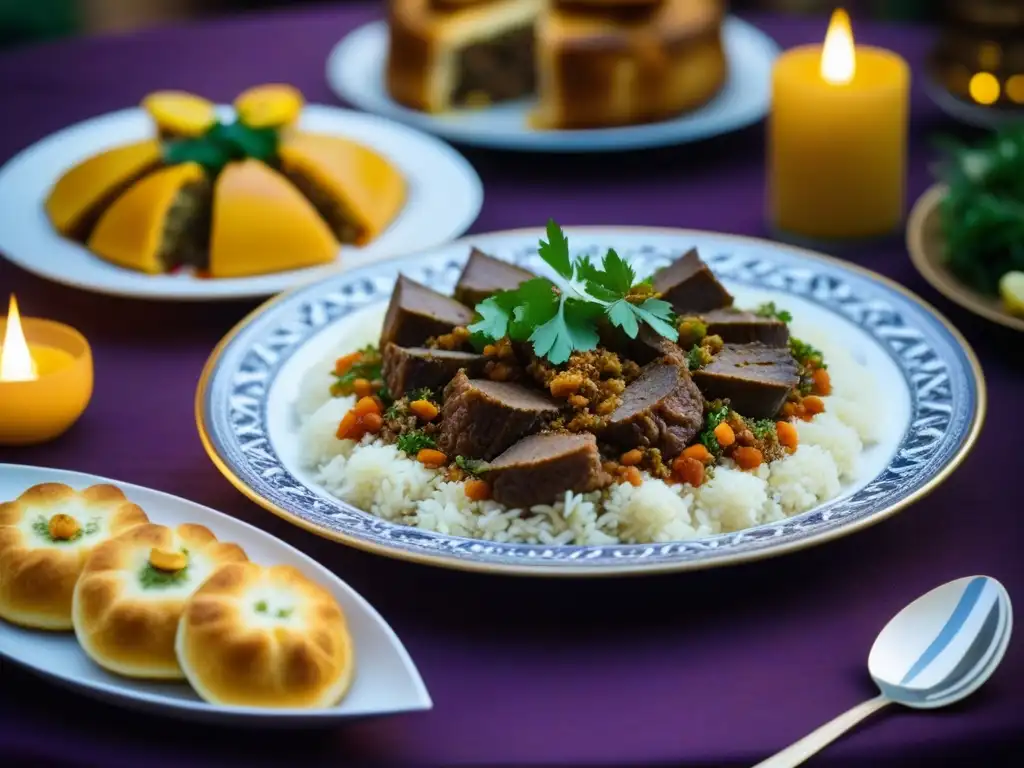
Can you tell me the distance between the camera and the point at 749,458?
8.87 feet

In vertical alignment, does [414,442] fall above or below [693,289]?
below

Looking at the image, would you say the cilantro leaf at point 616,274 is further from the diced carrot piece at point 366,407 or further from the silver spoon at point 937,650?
the silver spoon at point 937,650

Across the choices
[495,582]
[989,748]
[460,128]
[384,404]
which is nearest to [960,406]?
[989,748]

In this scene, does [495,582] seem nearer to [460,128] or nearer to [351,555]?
[351,555]

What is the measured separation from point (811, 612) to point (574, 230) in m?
1.46

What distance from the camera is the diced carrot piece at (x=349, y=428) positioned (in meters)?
2.83

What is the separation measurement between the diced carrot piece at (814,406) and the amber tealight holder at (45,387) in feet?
5.28

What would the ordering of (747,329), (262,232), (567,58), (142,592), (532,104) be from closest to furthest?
1. (142,592)
2. (747,329)
3. (262,232)
4. (567,58)
5. (532,104)

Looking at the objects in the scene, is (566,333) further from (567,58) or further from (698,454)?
(567,58)

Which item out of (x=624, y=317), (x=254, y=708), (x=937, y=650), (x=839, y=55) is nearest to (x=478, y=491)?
(x=624, y=317)

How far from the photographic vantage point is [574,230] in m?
3.59

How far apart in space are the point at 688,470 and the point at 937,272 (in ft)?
4.05

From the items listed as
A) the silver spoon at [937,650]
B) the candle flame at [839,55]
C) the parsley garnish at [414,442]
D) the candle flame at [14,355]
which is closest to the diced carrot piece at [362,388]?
Result: the parsley garnish at [414,442]

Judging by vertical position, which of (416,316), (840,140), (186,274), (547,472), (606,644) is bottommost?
(606,644)
